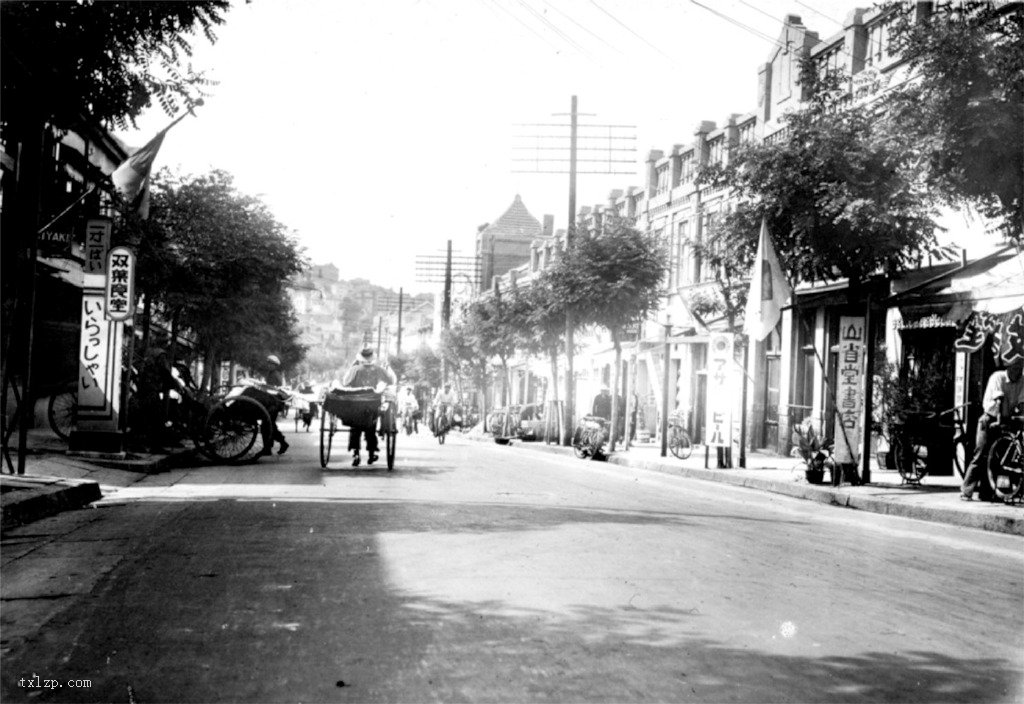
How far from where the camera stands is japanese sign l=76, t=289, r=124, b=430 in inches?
596

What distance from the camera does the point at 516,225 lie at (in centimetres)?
8938

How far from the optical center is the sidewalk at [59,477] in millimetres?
9766

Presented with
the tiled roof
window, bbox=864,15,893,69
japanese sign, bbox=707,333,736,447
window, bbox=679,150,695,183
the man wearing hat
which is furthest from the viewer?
the tiled roof

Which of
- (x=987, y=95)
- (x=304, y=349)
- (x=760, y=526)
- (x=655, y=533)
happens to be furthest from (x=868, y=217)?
(x=304, y=349)

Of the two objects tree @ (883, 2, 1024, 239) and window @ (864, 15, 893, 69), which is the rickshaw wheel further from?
window @ (864, 15, 893, 69)

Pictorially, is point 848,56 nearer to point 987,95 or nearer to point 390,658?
point 987,95

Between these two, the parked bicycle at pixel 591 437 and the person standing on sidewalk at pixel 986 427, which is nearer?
the person standing on sidewalk at pixel 986 427

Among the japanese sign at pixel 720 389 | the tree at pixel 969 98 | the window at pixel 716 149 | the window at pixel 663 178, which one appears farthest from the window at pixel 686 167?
the tree at pixel 969 98

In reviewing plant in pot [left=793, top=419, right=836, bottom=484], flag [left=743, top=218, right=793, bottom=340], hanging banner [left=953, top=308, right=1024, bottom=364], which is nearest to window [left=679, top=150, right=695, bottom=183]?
flag [left=743, top=218, right=793, bottom=340]

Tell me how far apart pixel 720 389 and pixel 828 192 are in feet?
18.6

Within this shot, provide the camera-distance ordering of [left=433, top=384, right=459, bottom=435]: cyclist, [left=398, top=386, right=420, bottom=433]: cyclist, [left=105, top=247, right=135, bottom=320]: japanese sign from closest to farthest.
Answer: [left=105, top=247, right=135, bottom=320]: japanese sign
[left=433, top=384, right=459, bottom=435]: cyclist
[left=398, top=386, right=420, bottom=433]: cyclist

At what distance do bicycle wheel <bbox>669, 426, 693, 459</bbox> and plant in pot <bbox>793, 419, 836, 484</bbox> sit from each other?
6196 mm

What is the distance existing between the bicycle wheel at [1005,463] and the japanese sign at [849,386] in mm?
3185

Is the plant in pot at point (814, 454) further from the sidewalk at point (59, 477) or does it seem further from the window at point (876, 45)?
the window at point (876, 45)
